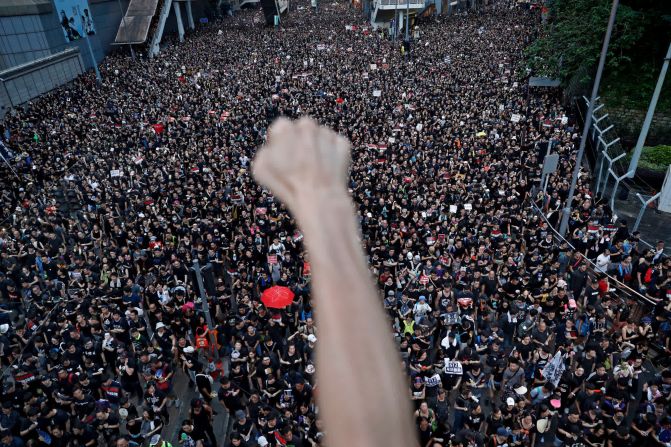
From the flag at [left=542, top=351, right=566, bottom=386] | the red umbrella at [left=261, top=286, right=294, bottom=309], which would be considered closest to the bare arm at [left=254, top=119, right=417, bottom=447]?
the flag at [left=542, top=351, right=566, bottom=386]

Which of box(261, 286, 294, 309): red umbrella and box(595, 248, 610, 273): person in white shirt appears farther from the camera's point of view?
box(595, 248, 610, 273): person in white shirt

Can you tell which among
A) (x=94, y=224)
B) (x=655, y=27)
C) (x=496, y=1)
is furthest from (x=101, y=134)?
(x=496, y=1)

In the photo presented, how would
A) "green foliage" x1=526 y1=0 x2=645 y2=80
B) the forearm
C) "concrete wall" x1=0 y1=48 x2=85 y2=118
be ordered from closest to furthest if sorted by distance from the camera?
the forearm, "green foliage" x1=526 y1=0 x2=645 y2=80, "concrete wall" x1=0 y1=48 x2=85 y2=118

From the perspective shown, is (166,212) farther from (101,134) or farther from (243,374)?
(101,134)

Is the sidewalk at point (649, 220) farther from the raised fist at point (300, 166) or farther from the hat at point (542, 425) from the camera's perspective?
the raised fist at point (300, 166)

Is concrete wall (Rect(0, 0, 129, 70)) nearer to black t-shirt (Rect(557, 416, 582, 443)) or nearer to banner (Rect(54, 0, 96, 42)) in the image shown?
banner (Rect(54, 0, 96, 42))

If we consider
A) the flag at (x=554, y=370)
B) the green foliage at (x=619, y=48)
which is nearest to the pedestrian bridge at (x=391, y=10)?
the green foliage at (x=619, y=48)

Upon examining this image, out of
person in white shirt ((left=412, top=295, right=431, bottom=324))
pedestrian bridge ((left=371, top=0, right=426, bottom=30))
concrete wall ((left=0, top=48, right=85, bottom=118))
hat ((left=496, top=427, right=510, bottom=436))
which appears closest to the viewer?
hat ((left=496, top=427, right=510, bottom=436))
